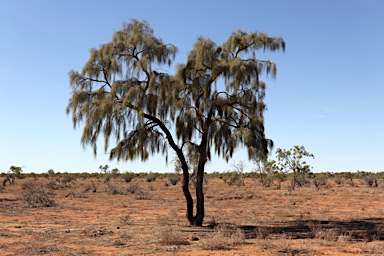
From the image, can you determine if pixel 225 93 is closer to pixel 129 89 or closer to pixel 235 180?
pixel 129 89

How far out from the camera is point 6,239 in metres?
13.2

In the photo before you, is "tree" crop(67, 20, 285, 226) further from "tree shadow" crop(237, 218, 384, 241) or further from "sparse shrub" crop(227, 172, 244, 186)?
"sparse shrub" crop(227, 172, 244, 186)

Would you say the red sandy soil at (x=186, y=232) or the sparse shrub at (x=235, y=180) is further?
the sparse shrub at (x=235, y=180)

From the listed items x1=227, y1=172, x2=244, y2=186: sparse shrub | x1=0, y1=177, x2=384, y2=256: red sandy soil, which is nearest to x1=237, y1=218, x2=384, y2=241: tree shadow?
x1=0, y1=177, x2=384, y2=256: red sandy soil

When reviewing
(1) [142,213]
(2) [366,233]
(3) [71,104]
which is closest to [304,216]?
(2) [366,233]

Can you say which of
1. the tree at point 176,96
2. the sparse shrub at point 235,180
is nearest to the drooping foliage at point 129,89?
the tree at point 176,96

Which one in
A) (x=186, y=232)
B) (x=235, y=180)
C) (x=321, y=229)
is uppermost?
(x=235, y=180)

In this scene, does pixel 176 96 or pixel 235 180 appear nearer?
pixel 176 96

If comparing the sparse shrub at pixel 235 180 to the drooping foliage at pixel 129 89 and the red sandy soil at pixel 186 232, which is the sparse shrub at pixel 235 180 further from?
the drooping foliage at pixel 129 89

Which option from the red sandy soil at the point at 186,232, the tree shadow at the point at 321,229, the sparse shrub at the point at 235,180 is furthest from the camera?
the sparse shrub at the point at 235,180

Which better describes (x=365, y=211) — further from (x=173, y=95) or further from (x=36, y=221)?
(x=36, y=221)

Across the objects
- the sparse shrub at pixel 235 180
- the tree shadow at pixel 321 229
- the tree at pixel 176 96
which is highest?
the tree at pixel 176 96

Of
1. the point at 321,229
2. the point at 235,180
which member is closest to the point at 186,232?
the point at 321,229

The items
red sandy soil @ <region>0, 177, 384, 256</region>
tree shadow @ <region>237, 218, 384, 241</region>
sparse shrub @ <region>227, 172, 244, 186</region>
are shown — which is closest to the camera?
red sandy soil @ <region>0, 177, 384, 256</region>
